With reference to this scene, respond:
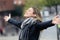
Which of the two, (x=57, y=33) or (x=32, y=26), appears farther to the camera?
(x=57, y=33)

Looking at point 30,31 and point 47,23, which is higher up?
point 47,23

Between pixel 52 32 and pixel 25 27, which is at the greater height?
pixel 25 27

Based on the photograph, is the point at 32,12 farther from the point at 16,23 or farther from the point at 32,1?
the point at 32,1

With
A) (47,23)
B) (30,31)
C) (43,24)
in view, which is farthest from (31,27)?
(47,23)

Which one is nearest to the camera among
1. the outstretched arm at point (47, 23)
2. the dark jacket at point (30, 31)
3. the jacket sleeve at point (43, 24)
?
the outstretched arm at point (47, 23)

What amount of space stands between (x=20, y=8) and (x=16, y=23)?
132 ft

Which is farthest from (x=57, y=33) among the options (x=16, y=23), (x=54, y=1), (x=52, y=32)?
(x=16, y=23)

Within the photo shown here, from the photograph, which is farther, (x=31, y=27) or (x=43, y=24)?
(x=31, y=27)

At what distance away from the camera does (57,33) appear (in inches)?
491

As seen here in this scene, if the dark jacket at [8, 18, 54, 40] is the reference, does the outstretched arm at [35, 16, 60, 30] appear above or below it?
above

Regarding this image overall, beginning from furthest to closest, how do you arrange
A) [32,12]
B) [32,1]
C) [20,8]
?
1. [20,8]
2. [32,1]
3. [32,12]

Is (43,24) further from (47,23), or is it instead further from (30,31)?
(30,31)

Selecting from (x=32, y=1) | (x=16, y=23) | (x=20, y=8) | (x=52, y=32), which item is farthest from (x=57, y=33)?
(x=20, y=8)

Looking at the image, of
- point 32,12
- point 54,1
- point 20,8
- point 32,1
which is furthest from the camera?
point 20,8
